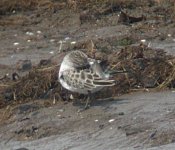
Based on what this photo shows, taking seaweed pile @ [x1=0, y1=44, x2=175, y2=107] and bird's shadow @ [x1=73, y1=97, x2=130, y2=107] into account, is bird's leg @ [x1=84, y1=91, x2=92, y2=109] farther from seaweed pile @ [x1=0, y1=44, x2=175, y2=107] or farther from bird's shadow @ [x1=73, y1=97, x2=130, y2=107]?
seaweed pile @ [x1=0, y1=44, x2=175, y2=107]

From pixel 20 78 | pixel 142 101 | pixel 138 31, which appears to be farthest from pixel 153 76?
pixel 138 31

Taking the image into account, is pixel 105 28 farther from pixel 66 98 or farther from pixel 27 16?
pixel 66 98

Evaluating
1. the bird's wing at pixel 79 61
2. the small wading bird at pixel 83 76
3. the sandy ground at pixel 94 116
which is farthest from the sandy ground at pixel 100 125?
the bird's wing at pixel 79 61

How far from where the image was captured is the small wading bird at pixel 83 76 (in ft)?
34.4

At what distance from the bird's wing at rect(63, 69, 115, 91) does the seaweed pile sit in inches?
26.1

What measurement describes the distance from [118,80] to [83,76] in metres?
1.10

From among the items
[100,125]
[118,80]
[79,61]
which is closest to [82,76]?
[79,61]

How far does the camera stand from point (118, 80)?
11508mm

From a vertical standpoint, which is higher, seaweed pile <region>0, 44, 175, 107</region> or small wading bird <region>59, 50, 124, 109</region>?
small wading bird <region>59, 50, 124, 109</region>

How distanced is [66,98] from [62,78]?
476mm

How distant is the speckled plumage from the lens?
10.5 metres

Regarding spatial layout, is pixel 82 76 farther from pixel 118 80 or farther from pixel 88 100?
pixel 118 80

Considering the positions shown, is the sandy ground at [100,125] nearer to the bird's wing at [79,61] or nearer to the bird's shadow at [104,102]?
the bird's shadow at [104,102]

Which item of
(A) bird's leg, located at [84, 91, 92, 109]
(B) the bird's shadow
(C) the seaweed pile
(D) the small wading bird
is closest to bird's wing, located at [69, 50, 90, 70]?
(D) the small wading bird
